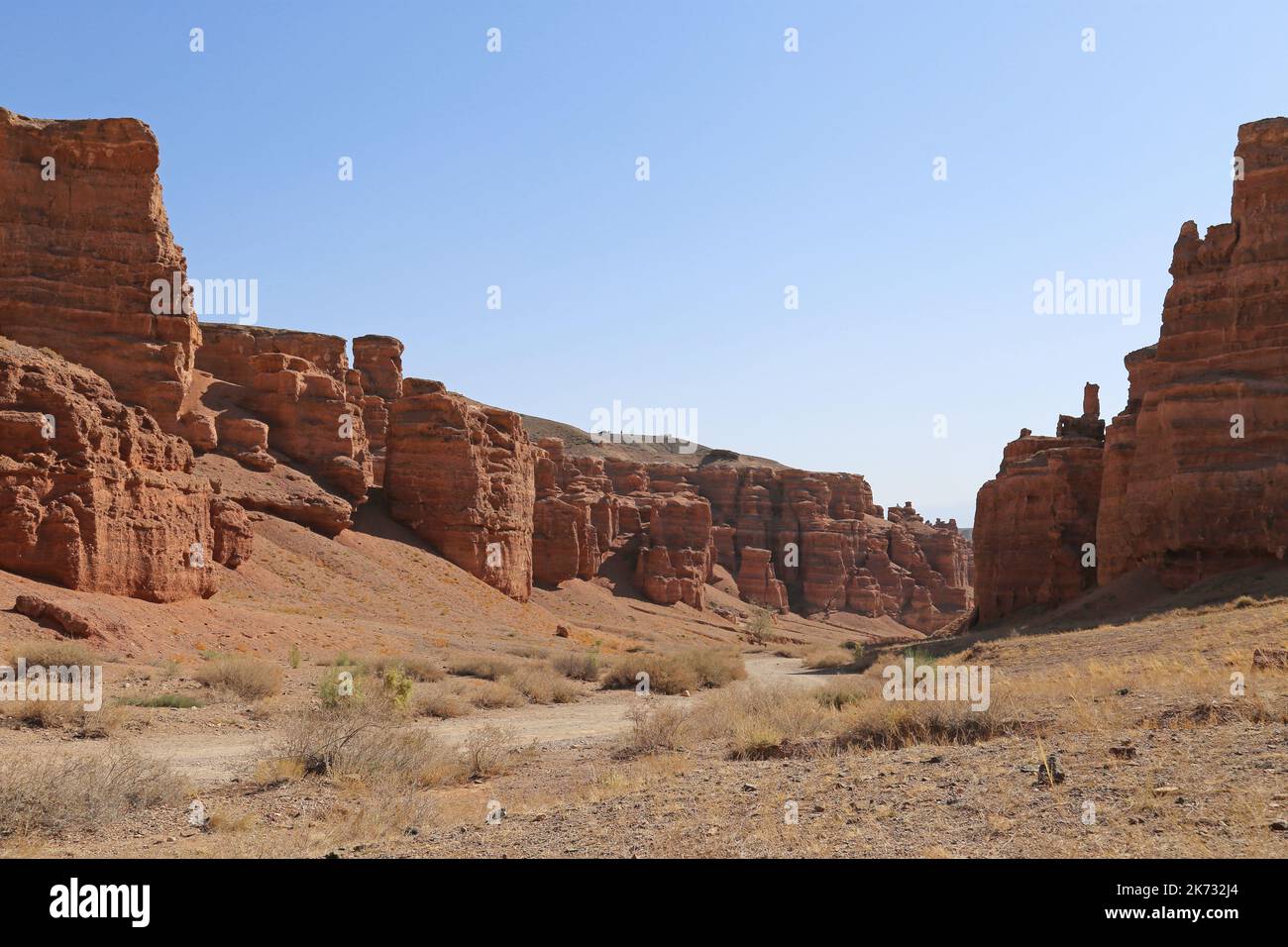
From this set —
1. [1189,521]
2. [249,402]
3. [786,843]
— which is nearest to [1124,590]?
[1189,521]

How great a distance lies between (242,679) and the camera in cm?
1988

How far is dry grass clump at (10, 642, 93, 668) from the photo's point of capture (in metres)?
17.8

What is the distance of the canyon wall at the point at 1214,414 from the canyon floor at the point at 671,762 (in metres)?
4.75

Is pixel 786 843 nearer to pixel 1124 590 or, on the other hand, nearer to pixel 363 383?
pixel 1124 590

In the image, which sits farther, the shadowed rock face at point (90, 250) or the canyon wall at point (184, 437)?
the shadowed rock face at point (90, 250)

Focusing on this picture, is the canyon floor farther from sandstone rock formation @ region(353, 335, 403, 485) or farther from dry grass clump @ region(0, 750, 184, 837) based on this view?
sandstone rock formation @ region(353, 335, 403, 485)

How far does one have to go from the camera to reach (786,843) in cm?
712

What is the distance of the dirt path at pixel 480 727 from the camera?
13.1 metres

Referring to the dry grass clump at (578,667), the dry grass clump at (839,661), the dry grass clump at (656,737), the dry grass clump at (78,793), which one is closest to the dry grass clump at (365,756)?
the dry grass clump at (78,793)

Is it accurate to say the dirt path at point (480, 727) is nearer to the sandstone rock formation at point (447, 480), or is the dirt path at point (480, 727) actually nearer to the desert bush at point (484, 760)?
the desert bush at point (484, 760)

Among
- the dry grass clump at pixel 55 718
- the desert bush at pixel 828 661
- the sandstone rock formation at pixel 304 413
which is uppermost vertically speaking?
the sandstone rock formation at pixel 304 413

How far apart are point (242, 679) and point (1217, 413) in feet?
92.9

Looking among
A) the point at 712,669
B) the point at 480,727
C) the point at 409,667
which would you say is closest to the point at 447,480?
the point at 712,669
